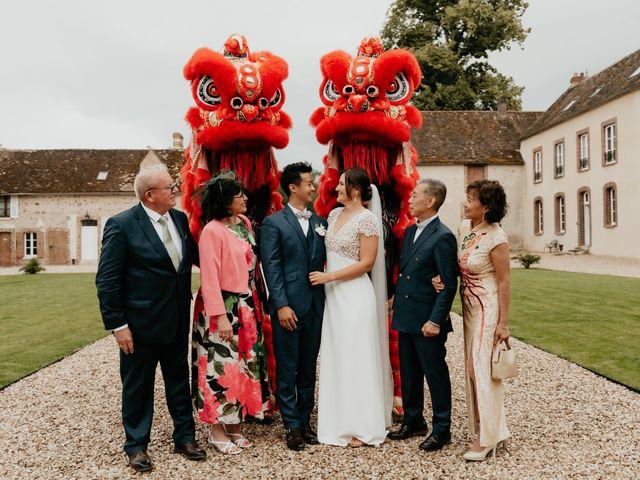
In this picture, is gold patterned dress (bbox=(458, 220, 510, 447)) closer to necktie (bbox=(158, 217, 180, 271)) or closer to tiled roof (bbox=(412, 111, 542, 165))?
necktie (bbox=(158, 217, 180, 271))

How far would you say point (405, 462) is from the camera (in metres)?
3.56

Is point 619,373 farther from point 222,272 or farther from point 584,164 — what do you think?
point 584,164

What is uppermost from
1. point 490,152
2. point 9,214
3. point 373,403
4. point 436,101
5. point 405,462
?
point 436,101

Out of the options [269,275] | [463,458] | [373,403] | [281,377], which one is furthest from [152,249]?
[463,458]

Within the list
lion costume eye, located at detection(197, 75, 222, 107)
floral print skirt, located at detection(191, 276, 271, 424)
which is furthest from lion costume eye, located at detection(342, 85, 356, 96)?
floral print skirt, located at detection(191, 276, 271, 424)

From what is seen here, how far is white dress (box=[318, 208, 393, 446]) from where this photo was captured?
3.82m

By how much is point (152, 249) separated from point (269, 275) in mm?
807

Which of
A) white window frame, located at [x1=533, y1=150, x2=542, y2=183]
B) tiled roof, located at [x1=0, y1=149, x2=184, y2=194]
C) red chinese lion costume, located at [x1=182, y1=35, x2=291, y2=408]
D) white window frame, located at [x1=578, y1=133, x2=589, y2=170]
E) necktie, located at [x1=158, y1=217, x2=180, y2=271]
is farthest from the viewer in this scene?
tiled roof, located at [x1=0, y1=149, x2=184, y2=194]

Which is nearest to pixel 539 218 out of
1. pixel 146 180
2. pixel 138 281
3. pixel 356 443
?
pixel 356 443

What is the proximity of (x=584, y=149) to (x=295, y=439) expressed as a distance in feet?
76.6

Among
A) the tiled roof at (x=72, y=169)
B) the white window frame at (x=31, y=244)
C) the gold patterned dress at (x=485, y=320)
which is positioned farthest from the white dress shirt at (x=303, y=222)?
the white window frame at (x=31, y=244)

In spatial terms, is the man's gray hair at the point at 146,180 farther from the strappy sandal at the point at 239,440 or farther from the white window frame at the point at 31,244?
the white window frame at the point at 31,244

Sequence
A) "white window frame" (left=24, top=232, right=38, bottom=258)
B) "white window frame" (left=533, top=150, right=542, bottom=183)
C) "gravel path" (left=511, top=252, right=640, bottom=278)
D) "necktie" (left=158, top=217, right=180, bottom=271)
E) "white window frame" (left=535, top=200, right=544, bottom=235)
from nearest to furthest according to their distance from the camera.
A: "necktie" (left=158, top=217, right=180, bottom=271), "gravel path" (left=511, top=252, right=640, bottom=278), "white window frame" (left=533, top=150, right=542, bottom=183), "white window frame" (left=535, top=200, right=544, bottom=235), "white window frame" (left=24, top=232, right=38, bottom=258)

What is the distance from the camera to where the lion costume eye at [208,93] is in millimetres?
4496
